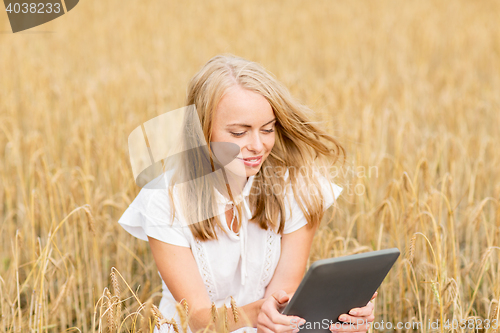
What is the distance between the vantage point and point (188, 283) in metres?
1.26

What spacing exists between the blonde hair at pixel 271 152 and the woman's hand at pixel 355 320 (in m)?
0.33

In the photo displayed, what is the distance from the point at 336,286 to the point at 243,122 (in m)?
0.47

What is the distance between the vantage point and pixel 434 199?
168cm

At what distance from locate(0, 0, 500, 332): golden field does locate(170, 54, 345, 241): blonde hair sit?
0.72 ft

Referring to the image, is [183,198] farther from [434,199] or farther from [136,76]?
[136,76]

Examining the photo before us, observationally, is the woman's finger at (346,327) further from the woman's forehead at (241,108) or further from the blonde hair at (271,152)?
the woman's forehead at (241,108)

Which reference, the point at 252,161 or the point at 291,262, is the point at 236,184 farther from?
the point at 291,262

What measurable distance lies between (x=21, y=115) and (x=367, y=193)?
2.28 meters

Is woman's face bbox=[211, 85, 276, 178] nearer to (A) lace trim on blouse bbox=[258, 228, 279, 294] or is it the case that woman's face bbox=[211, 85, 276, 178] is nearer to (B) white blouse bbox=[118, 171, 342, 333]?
(B) white blouse bbox=[118, 171, 342, 333]

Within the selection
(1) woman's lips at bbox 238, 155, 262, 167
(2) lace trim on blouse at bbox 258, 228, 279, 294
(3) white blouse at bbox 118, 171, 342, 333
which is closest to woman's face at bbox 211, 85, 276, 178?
(1) woman's lips at bbox 238, 155, 262, 167

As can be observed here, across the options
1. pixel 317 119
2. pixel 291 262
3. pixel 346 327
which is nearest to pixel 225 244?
pixel 291 262

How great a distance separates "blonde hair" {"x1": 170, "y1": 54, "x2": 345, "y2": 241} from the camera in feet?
4.15

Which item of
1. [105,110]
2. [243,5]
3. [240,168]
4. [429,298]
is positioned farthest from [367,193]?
[243,5]

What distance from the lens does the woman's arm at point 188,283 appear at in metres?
1.25
